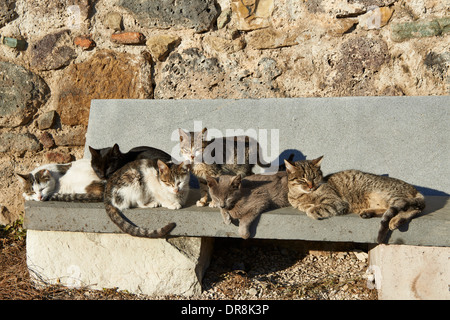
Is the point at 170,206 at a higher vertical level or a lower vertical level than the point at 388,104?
lower

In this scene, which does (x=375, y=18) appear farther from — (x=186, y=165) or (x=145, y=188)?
(x=145, y=188)

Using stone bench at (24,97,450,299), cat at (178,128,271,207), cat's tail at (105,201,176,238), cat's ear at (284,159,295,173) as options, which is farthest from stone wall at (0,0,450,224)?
cat's tail at (105,201,176,238)

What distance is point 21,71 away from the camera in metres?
4.38

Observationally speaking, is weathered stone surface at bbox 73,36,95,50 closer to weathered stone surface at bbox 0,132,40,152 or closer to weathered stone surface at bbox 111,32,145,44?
weathered stone surface at bbox 111,32,145,44

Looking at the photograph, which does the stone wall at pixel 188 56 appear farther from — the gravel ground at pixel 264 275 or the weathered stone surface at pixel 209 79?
the gravel ground at pixel 264 275

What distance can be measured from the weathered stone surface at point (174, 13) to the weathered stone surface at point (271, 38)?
0.48 meters

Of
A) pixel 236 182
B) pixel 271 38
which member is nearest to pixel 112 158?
pixel 236 182

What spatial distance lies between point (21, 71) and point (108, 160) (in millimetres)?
1920

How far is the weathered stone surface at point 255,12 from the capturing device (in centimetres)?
405

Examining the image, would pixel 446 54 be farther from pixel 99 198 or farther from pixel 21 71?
pixel 21 71

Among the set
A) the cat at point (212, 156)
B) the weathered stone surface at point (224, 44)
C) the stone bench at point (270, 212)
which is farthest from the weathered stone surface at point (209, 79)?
the cat at point (212, 156)

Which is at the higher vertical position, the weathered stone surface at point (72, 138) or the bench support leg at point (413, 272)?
the weathered stone surface at point (72, 138)

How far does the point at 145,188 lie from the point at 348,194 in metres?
1.52

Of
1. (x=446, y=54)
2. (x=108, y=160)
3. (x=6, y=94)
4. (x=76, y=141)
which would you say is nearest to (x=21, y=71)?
(x=6, y=94)
